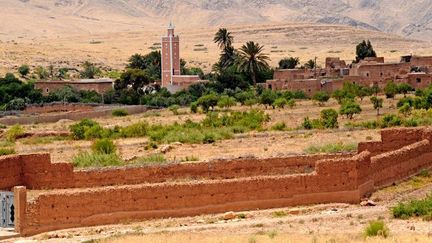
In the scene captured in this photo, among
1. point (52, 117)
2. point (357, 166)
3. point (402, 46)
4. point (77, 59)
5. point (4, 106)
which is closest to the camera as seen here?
point (357, 166)

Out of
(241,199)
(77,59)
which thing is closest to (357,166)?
(241,199)

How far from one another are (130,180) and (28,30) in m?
157

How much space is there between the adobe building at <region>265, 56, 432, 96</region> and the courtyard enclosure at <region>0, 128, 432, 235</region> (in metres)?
35.0

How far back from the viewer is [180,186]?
2494 cm

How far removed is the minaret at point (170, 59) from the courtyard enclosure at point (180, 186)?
2166 inches

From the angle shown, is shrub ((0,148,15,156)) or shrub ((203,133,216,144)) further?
shrub ((203,133,216,144))

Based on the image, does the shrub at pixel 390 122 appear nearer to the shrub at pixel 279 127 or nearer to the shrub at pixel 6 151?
the shrub at pixel 279 127

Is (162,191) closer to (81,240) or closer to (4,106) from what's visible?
(81,240)

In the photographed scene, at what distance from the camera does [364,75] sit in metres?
66.2

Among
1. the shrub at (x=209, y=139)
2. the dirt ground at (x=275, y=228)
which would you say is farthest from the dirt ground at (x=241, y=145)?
the dirt ground at (x=275, y=228)

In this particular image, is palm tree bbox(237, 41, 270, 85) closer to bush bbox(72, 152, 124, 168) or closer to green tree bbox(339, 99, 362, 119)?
green tree bbox(339, 99, 362, 119)

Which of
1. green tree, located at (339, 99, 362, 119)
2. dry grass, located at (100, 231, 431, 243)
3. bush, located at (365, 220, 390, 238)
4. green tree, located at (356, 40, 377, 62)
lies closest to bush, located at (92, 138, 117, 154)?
dry grass, located at (100, 231, 431, 243)

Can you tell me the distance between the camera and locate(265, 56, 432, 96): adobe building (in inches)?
2547

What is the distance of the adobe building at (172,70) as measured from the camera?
262ft
